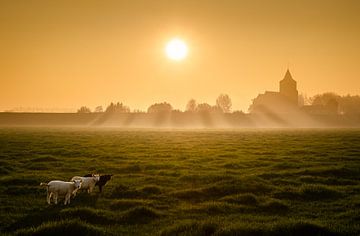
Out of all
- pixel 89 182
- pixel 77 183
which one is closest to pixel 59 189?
pixel 77 183

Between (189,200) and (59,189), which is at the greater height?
(59,189)

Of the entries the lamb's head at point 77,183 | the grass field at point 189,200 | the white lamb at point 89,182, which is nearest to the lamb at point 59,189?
the lamb's head at point 77,183

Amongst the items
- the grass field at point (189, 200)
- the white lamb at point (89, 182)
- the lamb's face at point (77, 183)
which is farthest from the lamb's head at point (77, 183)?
the white lamb at point (89, 182)

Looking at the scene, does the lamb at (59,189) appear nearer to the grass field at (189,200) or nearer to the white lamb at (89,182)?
the grass field at (189,200)

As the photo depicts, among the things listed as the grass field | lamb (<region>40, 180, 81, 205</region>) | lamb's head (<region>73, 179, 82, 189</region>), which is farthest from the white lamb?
lamb (<region>40, 180, 81, 205</region>)

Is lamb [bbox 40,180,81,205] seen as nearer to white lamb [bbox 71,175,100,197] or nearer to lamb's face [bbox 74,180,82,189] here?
lamb's face [bbox 74,180,82,189]

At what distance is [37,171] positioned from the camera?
83.3 feet

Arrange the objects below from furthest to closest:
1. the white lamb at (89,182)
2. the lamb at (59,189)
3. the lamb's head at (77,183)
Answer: the white lamb at (89,182) < the lamb's head at (77,183) < the lamb at (59,189)

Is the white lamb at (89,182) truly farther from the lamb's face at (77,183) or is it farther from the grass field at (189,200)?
the lamb's face at (77,183)

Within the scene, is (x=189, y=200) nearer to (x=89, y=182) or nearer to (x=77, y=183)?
(x=89, y=182)

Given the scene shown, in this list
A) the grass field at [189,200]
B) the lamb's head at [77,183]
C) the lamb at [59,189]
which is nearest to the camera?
the grass field at [189,200]

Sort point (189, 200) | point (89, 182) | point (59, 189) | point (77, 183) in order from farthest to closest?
1. point (89, 182)
2. point (189, 200)
3. point (77, 183)
4. point (59, 189)

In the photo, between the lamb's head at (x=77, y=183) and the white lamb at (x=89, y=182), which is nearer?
the lamb's head at (x=77, y=183)

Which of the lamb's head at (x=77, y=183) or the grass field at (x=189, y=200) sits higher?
the lamb's head at (x=77, y=183)
